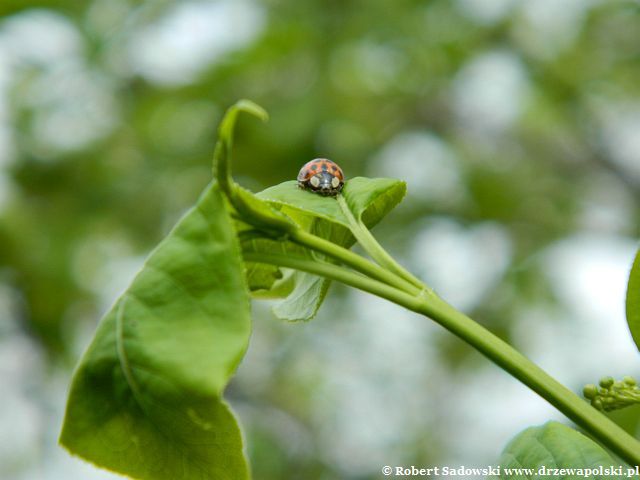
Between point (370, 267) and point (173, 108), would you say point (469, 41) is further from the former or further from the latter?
point (370, 267)

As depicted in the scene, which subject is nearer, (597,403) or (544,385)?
(544,385)

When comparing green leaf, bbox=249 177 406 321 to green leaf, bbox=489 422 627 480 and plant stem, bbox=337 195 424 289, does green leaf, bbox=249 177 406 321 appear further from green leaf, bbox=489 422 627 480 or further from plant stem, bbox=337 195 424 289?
green leaf, bbox=489 422 627 480

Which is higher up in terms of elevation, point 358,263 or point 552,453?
point 358,263

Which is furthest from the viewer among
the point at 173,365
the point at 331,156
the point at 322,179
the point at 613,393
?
the point at 331,156

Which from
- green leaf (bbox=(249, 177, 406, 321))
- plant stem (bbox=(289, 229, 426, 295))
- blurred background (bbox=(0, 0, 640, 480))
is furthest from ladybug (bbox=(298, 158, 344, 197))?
blurred background (bbox=(0, 0, 640, 480))

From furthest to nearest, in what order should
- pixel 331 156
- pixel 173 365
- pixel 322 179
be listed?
1. pixel 331 156
2. pixel 322 179
3. pixel 173 365

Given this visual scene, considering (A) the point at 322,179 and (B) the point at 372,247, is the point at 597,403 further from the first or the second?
(A) the point at 322,179

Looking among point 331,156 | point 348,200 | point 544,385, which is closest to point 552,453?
point 544,385

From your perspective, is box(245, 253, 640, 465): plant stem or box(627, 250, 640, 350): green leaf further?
box(627, 250, 640, 350): green leaf
